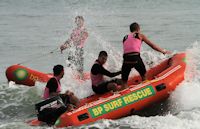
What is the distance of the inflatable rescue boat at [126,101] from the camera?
8.73m

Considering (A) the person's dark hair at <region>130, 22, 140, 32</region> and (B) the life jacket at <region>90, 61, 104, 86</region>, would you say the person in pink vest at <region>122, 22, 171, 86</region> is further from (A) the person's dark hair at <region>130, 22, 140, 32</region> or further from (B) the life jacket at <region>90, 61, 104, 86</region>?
(B) the life jacket at <region>90, 61, 104, 86</region>

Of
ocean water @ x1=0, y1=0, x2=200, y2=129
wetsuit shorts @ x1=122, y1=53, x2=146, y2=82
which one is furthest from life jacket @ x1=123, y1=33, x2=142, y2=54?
ocean water @ x1=0, y1=0, x2=200, y2=129

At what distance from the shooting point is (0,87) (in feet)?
42.8

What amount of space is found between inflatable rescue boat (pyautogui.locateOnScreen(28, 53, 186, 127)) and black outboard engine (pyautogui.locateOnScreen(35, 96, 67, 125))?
0.77 ft

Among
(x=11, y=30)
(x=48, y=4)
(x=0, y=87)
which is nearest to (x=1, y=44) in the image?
(x=11, y=30)

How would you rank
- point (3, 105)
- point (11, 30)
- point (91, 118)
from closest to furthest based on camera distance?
point (91, 118)
point (3, 105)
point (11, 30)

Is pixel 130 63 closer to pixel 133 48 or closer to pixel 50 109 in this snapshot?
pixel 133 48

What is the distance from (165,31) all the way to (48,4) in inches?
664

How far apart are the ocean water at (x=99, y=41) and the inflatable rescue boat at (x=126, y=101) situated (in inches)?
6.7

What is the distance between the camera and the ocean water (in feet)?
31.3

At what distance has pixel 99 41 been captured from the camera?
64.8 feet

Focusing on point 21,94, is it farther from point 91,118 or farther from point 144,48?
point 144,48

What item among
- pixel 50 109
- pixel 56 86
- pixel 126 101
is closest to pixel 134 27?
pixel 126 101

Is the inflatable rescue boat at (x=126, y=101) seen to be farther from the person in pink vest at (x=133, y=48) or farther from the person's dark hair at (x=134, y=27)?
the person's dark hair at (x=134, y=27)
